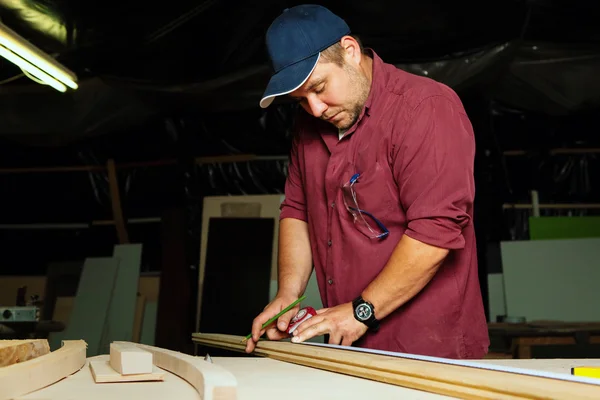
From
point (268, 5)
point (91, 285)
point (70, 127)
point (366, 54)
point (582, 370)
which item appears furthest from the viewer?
point (91, 285)

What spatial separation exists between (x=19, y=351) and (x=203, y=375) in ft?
1.63

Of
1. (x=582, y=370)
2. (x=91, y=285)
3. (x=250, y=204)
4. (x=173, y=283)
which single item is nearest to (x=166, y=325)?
(x=173, y=283)

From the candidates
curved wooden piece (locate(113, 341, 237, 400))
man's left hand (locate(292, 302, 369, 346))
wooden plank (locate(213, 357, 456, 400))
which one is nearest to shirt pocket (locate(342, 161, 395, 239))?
man's left hand (locate(292, 302, 369, 346))

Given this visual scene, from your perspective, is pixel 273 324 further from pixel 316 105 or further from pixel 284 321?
pixel 316 105

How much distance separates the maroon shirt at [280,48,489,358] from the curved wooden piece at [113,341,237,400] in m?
0.81

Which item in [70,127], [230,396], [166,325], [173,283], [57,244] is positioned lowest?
[230,396]

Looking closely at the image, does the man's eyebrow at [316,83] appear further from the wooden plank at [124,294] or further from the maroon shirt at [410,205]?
the wooden plank at [124,294]

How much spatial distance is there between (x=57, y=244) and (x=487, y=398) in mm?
6465

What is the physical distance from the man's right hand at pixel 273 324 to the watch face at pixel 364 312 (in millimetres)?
289

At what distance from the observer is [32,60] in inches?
161

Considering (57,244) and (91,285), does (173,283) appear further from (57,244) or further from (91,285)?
(57,244)

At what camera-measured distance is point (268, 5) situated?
4.06 m

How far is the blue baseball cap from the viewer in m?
2.13

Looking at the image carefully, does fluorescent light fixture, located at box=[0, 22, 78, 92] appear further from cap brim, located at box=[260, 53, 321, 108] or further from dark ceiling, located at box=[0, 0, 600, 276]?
cap brim, located at box=[260, 53, 321, 108]
